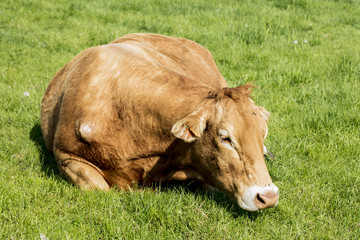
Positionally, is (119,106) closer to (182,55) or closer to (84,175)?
(84,175)

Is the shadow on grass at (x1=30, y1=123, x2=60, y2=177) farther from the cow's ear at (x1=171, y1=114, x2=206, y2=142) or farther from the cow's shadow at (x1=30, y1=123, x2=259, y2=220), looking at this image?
the cow's ear at (x1=171, y1=114, x2=206, y2=142)

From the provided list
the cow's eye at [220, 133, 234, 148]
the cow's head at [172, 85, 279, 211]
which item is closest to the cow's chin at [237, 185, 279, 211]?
the cow's head at [172, 85, 279, 211]

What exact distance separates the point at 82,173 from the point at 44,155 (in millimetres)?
992

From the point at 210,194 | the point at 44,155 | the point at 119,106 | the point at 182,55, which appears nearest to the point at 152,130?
the point at 119,106

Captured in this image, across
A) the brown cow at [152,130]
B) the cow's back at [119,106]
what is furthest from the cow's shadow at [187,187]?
the cow's back at [119,106]

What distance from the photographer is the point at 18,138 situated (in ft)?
16.7

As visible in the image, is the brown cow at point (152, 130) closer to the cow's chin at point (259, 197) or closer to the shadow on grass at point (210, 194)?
the cow's chin at point (259, 197)

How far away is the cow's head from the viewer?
11.2ft

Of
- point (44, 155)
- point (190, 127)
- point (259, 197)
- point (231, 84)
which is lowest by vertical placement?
point (231, 84)

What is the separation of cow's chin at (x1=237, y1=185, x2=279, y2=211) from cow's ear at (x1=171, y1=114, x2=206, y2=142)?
60 cm

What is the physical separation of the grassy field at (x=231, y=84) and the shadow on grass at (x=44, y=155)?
0.02 meters

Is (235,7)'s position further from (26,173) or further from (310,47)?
(26,173)

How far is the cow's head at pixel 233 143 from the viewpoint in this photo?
3428 mm

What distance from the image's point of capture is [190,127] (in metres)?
3.54
